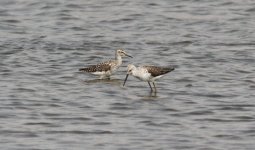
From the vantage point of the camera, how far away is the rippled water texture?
64.3ft

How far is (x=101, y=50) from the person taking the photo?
31375 millimetres

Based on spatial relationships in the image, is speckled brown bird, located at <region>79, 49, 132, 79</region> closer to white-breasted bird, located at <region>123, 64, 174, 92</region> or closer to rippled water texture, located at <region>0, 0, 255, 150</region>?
rippled water texture, located at <region>0, 0, 255, 150</region>

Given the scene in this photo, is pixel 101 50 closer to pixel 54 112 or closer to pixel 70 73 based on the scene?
pixel 70 73

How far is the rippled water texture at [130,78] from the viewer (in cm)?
1961

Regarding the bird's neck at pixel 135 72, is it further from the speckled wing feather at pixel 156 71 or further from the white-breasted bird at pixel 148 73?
the speckled wing feather at pixel 156 71

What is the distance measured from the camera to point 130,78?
27.3 metres

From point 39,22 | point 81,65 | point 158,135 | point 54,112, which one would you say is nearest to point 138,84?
point 81,65

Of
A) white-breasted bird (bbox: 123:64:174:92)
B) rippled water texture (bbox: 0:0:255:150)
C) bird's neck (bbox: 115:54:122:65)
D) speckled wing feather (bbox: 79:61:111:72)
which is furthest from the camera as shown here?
bird's neck (bbox: 115:54:122:65)

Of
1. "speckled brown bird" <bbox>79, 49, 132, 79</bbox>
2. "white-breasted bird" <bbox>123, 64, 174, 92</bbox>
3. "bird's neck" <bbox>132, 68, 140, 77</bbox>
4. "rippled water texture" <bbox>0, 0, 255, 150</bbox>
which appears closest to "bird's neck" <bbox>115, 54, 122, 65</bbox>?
"speckled brown bird" <bbox>79, 49, 132, 79</bbox>

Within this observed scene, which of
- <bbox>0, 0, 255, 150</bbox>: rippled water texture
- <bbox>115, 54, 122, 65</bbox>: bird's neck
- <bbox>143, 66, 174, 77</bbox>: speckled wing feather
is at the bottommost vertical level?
<bbox>0, 0, 255, 150</bbox>: rippled water texture

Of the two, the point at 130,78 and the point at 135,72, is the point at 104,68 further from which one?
the point at 135,72

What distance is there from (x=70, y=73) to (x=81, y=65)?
125 centimetres

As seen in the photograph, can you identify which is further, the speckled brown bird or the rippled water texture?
the speckled brown bird

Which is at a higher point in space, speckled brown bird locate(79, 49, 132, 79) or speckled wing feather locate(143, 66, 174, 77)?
speckled wing feather locate(143, 66, 174, 77)
